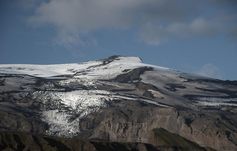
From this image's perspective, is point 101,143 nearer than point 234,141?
Yes

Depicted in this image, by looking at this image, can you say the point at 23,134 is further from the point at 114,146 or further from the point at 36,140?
the point at 114,146

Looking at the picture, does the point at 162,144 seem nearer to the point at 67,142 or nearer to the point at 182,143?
the point at 182,143

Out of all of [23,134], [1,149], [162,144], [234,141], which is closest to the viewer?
[1,149]

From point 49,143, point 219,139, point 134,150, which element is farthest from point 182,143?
point 49,143

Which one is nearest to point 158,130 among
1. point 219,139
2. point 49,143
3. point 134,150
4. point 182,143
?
point 182,143

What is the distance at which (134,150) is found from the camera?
146 meters

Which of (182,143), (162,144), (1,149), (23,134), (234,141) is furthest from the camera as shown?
(234,141)

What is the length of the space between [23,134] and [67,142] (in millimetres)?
10169

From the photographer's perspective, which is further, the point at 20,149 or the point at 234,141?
the point at 234,141

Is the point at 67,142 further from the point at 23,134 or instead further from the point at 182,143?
the point at 182,143

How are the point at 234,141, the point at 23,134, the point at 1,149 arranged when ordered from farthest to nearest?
the point at 234,141
the point at 23,134
the point at 1,149

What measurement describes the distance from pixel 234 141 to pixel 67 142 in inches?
2952

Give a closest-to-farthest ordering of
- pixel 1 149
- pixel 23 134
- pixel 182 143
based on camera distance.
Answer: pixel 1 149, pixel 23 134, pixel 182 143

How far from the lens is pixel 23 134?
14200 cm
